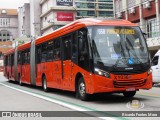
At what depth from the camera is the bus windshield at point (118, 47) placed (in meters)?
12.4

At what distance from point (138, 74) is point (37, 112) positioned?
3.62m

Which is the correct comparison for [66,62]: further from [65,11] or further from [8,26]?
[8,26]

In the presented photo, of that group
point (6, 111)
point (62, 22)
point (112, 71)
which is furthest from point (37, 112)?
point (62, 22)

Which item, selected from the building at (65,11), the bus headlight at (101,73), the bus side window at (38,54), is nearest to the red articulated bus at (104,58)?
the bus headlight at (101,73)

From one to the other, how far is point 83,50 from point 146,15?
2859 cm

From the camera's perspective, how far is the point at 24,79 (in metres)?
25.3

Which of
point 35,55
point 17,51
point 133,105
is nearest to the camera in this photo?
point 133,105

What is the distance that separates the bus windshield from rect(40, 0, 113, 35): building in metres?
83.4

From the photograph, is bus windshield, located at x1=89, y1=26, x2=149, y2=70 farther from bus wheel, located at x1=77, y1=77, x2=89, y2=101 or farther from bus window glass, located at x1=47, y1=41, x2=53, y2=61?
bus window glass, located at x1=47, y1=41, x2=53, y2=61

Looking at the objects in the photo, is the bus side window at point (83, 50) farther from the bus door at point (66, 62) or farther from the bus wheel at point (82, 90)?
the bus door at point (66, 62)

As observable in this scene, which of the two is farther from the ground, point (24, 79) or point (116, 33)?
point (116, 33)

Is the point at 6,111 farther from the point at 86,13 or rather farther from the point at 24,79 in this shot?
the point at 86,13

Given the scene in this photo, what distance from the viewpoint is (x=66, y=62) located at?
1511cm

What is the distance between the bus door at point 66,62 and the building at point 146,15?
21.2 metres
